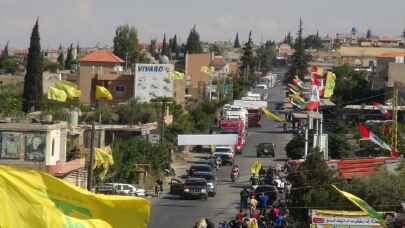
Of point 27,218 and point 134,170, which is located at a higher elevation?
point 27,218

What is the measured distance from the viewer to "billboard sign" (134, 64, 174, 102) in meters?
78.6

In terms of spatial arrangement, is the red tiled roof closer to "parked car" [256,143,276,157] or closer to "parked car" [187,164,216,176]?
"parked car" [256,143,276,157]

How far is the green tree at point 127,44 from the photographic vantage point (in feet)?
414

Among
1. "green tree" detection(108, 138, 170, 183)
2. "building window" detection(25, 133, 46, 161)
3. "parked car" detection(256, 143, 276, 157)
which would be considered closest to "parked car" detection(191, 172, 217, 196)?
"green tree" detection(108, 138, 170, 183)

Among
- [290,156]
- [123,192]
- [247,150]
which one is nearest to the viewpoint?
[123,192]

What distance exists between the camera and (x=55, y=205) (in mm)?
7965

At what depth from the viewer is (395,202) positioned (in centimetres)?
2717

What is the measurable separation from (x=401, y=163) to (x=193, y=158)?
2577 cm

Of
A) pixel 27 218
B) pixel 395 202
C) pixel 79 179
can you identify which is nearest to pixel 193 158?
pixel 79 179

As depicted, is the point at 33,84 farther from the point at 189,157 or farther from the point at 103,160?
the point at 103,160

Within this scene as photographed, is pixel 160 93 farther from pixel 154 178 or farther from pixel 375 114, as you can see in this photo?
pixel 154 178

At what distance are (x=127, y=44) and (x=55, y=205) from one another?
395ft

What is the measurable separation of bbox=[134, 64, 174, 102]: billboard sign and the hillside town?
0.32ft

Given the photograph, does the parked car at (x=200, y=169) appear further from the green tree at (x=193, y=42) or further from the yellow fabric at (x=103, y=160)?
the green tree at (x=193, y=42)
